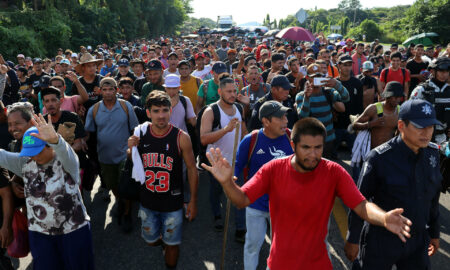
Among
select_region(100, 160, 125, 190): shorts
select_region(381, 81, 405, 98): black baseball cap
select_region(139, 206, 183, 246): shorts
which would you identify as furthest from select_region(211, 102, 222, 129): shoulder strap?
select_region(381, 81, 405, 98): black baseball cap

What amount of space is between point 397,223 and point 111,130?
3926mm

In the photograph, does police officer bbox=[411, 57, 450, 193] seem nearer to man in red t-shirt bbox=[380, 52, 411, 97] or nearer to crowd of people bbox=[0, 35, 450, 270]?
crowd of people bbox=[0, 35, 450, 270]

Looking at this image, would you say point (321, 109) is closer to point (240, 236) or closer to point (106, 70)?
point (240, 236)

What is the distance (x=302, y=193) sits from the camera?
7.47ft

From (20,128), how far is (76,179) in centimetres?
88

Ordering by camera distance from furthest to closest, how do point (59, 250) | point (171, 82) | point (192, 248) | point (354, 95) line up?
point (354, 95) < point (171, 82) < point (192, 248) < point (59, 250)

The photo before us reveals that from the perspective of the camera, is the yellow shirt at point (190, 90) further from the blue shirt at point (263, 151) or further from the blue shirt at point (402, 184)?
the blue shirt at point (402, 184)

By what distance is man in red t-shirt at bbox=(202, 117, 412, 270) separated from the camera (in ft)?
7.32

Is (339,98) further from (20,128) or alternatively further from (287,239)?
(20,128)

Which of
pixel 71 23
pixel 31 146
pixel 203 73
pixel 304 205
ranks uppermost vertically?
pixel 71 23

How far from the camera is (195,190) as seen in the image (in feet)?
11.7

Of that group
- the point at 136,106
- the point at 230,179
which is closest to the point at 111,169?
the point at 136,106

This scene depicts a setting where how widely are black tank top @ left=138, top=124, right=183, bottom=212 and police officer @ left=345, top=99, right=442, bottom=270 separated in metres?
1.82

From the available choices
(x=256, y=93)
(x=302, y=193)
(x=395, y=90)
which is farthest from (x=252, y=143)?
(x=256, y=93)
